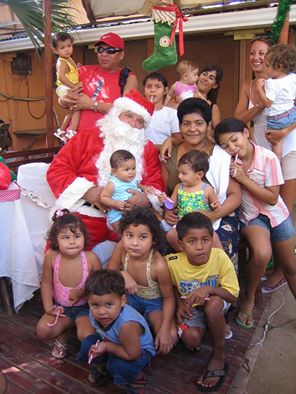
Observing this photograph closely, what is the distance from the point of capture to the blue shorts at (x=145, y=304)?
8.44 ft

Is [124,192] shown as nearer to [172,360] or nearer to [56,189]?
[56,189]

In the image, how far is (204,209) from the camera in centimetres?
277

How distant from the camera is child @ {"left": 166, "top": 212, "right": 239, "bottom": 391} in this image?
2.33m

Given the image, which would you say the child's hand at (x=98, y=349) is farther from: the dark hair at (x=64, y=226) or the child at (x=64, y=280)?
the dark hair at (x=64, y=226)

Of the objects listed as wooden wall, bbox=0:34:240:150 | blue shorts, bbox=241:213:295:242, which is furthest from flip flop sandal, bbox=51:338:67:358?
wooden wall, bbox=0:34:240:150

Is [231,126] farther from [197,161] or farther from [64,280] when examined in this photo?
[64,280]

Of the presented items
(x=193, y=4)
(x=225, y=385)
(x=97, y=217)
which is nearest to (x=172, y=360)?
(x=225, y=385)

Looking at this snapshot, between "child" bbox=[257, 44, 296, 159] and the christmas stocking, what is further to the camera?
the christmas stocking

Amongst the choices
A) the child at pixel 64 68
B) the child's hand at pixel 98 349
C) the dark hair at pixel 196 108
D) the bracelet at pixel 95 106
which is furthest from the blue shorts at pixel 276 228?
the child at pixel 64 68

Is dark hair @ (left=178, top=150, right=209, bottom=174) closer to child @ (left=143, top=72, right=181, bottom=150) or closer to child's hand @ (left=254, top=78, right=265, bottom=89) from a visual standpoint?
child's hand @ (left=254, top=78, right=265, bottom=89)

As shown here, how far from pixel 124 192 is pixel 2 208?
0.90 m

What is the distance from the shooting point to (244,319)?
2.94 meters

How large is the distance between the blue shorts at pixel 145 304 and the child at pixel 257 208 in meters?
0.73

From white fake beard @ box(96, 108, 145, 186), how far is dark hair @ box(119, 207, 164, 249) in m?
0.73
